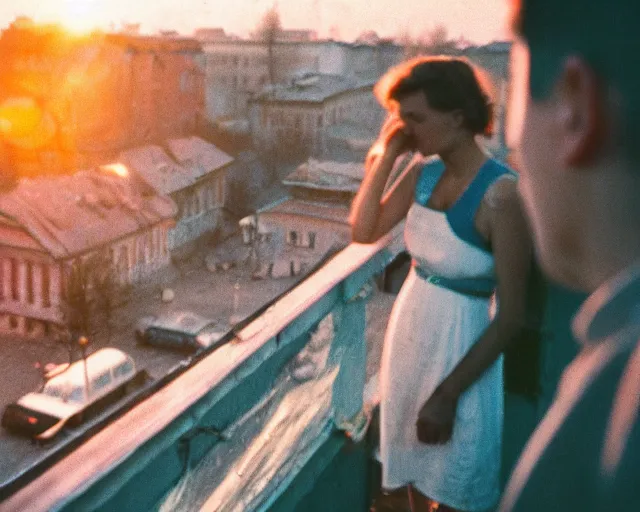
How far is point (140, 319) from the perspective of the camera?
1311 centimetres

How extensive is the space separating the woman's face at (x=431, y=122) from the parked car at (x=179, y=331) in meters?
10.5

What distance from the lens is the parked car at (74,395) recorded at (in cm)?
915

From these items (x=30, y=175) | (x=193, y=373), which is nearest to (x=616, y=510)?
(x=193, y=373)

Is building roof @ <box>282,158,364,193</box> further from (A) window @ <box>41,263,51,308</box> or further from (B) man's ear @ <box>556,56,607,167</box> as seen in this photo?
(B) man's ear @ <box>556,56,607,167</box>

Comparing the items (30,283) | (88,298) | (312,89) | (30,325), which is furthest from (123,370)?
(312,89)

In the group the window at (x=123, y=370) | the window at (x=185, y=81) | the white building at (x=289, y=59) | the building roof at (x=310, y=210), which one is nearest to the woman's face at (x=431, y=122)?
the window at (x=123, y=370)

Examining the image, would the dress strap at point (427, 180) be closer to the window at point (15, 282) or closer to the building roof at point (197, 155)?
the window at point (15, 282)

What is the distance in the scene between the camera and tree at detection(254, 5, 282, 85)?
2606 centimetres

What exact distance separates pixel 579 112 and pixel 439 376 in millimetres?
858

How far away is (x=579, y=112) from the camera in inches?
16.5

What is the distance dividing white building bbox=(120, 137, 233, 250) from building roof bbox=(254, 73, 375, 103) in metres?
2.99

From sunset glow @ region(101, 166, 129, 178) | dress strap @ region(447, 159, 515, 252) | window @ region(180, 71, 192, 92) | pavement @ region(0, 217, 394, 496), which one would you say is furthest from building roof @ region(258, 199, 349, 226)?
dress strap @ region(447, 159, 515, 252)

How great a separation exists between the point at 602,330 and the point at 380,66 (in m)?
26.5

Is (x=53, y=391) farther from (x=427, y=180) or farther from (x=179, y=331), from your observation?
(x=427, y=180)
